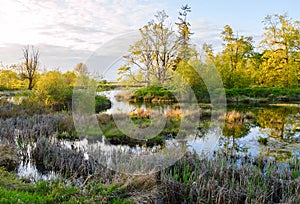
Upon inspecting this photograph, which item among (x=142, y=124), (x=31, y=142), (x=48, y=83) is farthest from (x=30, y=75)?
(x=31, y=142)


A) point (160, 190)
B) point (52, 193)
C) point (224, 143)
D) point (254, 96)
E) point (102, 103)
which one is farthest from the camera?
point (254, 96)

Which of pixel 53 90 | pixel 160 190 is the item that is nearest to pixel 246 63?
pixel 53 90

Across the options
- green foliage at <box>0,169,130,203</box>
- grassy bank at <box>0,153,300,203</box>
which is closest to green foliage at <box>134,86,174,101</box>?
grassy bank at <box>0,153,300,203</box>

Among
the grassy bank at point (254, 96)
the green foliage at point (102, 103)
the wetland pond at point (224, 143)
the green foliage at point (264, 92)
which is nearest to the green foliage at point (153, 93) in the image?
the grassy bank at point (254, 96)

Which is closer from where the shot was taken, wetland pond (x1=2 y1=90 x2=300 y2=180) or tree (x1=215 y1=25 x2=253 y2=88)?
wetland pond (x1=2 y1=90 x2=300 y2=180)

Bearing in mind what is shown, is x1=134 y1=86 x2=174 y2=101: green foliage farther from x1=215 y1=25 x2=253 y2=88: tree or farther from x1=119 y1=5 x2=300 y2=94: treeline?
x1=215 y1=25 x2=253 y2=88: tree

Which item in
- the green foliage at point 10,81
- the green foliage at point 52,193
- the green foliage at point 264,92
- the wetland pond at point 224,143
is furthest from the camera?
the green foliage at point 10,81

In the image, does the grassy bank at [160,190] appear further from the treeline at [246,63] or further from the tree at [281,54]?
the tree at [281,54]

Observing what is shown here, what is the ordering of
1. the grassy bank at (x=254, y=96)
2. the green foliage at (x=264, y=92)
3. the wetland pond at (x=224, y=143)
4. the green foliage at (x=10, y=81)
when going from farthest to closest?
1. the green foliage at (x=10, y=81)
2. the green foliage at (x=264, y=92)
3. the grassy bank at (x=254, y=96)
4. the wetland pond at (x=224, y=143)

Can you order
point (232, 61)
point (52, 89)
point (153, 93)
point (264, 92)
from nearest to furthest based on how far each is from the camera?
point (52, 89)
point (153, 93)
point (264, 92)
point (232, 61)

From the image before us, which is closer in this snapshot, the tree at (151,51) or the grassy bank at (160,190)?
the grassy bank at (160,190)

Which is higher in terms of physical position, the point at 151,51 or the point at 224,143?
the point at 151,51

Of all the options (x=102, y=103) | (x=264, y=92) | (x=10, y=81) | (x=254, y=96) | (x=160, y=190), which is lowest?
(x=160, y=190)

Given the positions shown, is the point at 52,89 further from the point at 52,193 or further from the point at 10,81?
the point at 10,81
